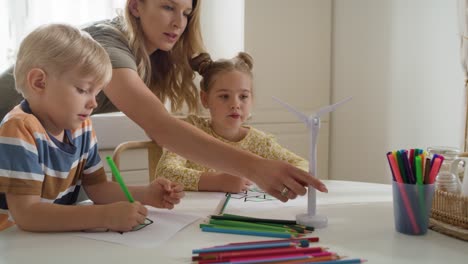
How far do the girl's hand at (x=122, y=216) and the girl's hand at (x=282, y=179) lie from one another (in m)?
0.24

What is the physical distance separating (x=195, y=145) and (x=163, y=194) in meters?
0.13

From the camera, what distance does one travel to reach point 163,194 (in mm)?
1062

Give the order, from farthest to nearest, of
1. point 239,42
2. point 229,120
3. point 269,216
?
point 239,42
point 229,120
point 269,216

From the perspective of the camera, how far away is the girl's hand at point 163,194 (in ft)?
3.43

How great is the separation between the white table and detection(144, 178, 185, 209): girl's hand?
39 mm

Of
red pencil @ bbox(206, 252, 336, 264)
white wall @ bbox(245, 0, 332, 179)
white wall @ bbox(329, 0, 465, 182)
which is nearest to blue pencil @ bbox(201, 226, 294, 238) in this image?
red pencil @ bbox(206, 252, 336, 264)

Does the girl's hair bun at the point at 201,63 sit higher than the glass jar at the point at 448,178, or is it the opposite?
the girl's hair bun at the point at 201,63

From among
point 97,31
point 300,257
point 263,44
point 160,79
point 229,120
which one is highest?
point 263,44

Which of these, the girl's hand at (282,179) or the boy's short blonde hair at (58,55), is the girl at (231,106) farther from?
the boy's short blonde hair at (58,55)

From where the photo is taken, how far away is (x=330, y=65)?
328cm

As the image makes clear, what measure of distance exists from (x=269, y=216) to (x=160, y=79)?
2.66ft

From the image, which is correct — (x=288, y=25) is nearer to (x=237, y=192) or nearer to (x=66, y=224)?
(x=237, y=192)

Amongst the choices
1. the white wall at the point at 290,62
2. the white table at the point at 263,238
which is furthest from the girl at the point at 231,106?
the white wall at the point at 290,62

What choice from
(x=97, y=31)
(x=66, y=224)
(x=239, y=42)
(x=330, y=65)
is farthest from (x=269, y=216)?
(x=330, y=65)
